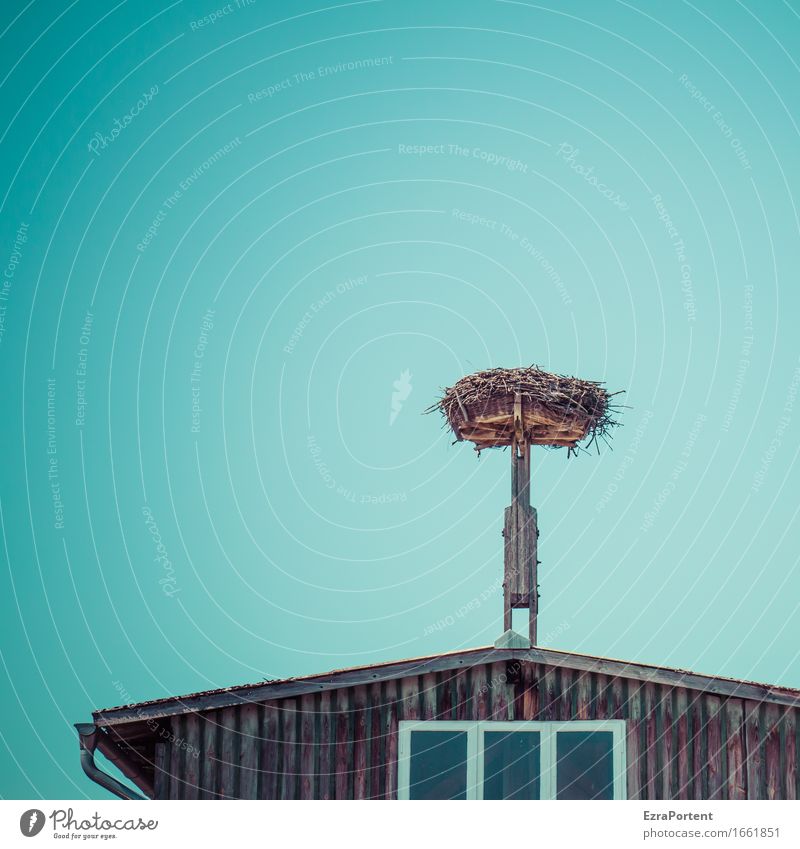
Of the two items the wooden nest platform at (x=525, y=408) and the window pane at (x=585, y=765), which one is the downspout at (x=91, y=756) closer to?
A: the window pane at (x=585, y=765)

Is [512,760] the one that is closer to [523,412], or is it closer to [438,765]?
[438,765]

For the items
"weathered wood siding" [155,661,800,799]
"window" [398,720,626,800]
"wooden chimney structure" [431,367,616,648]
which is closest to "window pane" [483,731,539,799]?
"window" [398,720,626,800]

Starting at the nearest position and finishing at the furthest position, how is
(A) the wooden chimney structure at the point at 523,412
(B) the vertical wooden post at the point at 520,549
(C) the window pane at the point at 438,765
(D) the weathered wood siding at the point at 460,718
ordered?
(D) the weathered wood siding at the point at 460,718 < (C) the window pane at the point at 438,765 < (B) the vertical wooden post at the point at 520,549 < (A) the wooden chimney structure at the point at 523,412

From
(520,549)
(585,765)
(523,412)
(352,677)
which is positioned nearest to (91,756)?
(352,677)

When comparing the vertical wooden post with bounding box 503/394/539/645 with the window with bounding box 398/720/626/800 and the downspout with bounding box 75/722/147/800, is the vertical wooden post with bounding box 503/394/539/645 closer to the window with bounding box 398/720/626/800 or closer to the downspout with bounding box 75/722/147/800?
the window with bounding box 398/720/626/800

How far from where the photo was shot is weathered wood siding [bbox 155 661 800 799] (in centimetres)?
1777

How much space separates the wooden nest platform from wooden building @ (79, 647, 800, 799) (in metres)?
6.12

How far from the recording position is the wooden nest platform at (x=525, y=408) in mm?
24234

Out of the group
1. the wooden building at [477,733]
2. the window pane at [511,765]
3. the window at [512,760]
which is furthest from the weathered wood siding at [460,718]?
the window pane at [511,765]

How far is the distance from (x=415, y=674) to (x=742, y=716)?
3.39 m

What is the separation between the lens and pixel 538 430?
80.3 feet
